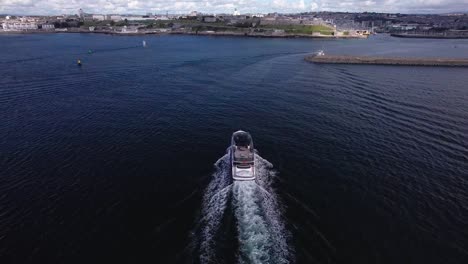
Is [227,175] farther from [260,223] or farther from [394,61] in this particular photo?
[394,61]

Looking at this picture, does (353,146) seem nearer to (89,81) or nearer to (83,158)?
(83,158)

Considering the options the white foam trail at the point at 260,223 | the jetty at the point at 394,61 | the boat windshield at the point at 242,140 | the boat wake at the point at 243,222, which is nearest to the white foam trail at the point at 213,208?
the boat wake at the point at 243,222

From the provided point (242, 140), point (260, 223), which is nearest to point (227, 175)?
point (242, 140)

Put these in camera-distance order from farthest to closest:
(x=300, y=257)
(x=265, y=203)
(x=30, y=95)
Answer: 1. (x=30, y=95)
2. (x=265, y=203)
3. (x=300, y=257)

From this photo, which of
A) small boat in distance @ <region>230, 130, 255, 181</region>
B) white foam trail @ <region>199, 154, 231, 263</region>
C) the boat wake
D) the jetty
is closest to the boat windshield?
small boat in distance @ <region>230, 130, 255, 181</region>

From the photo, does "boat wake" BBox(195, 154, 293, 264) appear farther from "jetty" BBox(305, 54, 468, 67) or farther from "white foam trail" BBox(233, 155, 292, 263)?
"jetty" BBox(305, 54, 468, 67)

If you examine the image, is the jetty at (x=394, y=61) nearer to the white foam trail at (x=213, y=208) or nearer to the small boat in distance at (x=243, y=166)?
the white foam trail at (x=213, y=208)

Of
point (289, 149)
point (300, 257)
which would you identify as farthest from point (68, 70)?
point (300, 257)
